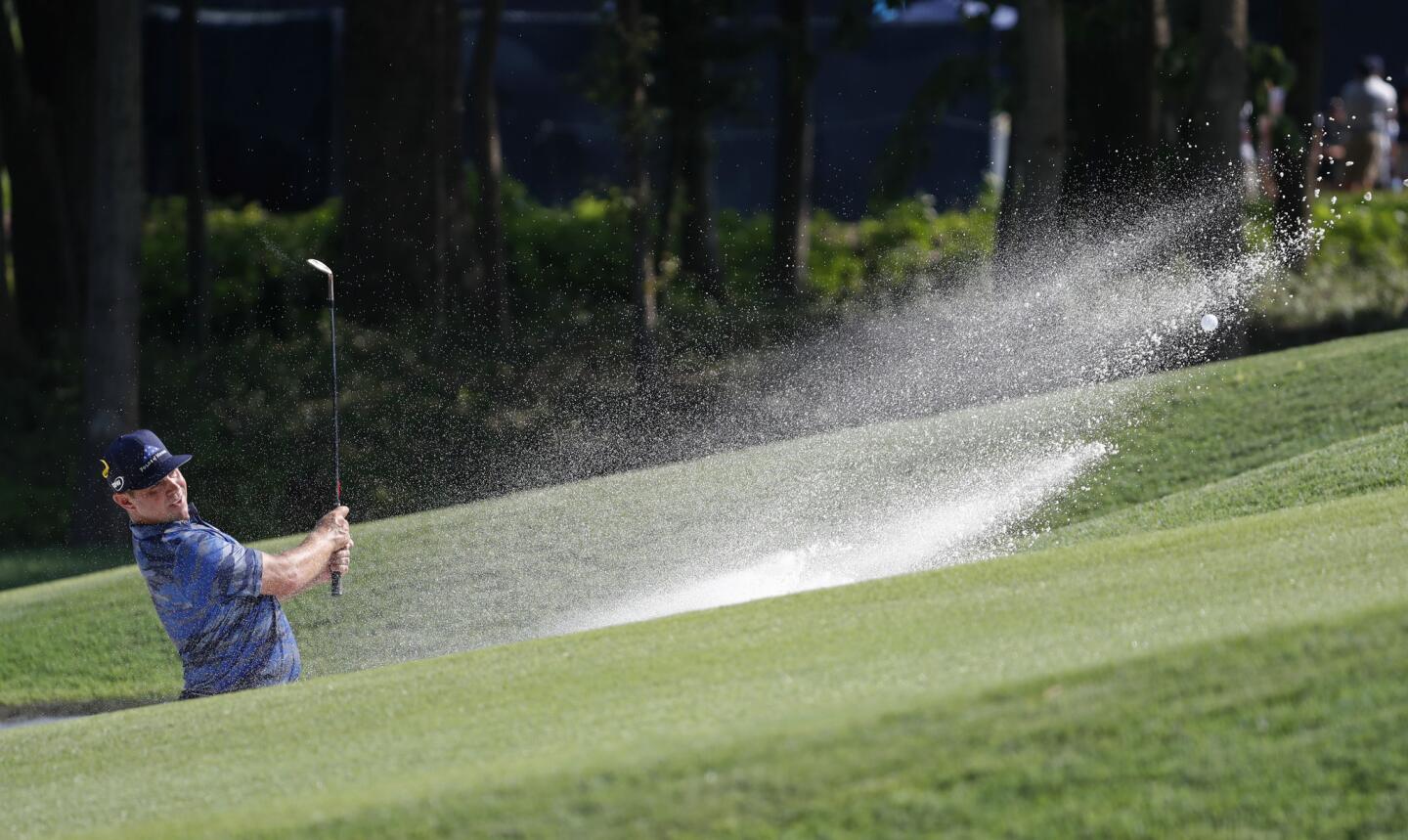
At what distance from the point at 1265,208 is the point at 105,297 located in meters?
12.4

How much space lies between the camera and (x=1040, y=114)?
16094 millimetres

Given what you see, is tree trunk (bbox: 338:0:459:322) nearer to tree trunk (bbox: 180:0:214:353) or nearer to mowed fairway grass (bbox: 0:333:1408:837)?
tree trunk (bbox: 180:0:214:353)

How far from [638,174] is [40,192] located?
6.76 meters

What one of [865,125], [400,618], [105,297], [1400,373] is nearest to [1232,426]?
[1400,373]

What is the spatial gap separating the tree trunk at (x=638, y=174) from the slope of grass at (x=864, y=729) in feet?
34.0

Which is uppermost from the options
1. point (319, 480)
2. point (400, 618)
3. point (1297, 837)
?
point (1297, 837)

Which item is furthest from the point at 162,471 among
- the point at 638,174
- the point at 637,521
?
the point at 638,174

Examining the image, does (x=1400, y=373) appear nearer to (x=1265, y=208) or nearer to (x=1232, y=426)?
(x=1232, y=426)

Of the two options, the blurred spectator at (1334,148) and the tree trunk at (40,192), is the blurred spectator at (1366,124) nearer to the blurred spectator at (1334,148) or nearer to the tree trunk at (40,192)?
the blurred spectator at (1334,148)

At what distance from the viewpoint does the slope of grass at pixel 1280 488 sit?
9656 mm

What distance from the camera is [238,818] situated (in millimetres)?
4637

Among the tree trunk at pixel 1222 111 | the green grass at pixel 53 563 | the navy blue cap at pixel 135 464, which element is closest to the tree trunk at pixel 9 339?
the green grass at pixel 53 563

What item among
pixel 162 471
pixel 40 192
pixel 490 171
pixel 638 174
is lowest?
pixel 40 192

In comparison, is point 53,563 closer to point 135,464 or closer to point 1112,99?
point 135,464
